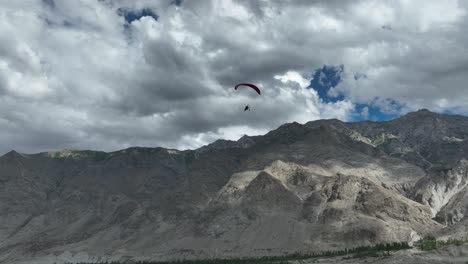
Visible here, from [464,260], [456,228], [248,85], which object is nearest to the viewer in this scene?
[464,260]

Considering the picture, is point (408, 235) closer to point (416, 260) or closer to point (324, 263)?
point (324, 263)

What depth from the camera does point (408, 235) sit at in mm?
199500

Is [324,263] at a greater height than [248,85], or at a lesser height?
lesser

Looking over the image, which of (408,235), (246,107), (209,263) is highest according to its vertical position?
(246,107)

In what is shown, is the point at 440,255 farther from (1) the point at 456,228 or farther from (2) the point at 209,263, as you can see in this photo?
(2) the point at 209,263

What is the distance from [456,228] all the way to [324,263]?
55250 mm

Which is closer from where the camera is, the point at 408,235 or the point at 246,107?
the point at 246,107

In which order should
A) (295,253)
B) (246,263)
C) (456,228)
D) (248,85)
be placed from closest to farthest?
(248,85), (456,228), (246,263), (295,253)

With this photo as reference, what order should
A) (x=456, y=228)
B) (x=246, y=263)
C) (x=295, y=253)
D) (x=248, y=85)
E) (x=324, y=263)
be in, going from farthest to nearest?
(x=295, y=253)
(x=246, y=263)
(x=456, y=228)
(x=324, y=263)
(x=248, y=85)

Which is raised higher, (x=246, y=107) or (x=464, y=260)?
(x=246, y=107)

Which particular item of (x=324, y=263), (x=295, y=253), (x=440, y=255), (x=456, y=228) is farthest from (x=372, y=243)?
(x=440, y=255)

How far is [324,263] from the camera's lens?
407ft

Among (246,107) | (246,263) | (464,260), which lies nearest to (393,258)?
(464,260)

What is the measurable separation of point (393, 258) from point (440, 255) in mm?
8864
